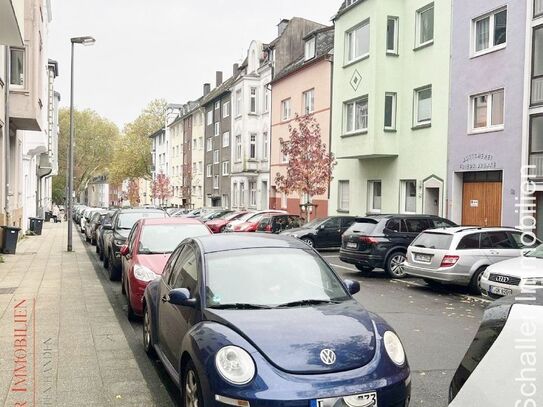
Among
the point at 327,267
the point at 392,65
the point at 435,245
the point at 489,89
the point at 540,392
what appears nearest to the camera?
the point at 540,392

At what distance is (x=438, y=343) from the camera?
23.8ft

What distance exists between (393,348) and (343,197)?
77.9ft

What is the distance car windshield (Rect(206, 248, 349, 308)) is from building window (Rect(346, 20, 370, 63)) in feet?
65.8

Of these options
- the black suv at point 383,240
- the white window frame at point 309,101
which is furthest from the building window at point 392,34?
the black suv at point 383,240

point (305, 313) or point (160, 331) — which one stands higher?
point (305, 313)

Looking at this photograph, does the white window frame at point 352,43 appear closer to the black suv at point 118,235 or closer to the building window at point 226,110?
the black suv at point 118,235

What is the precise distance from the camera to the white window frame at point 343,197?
27141 mm

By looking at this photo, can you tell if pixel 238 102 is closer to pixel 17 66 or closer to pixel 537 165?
pixel 17 66

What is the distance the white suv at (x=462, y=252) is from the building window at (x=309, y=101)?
65.3 feet

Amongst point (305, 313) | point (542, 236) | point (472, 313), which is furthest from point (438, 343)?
point (542, 236)

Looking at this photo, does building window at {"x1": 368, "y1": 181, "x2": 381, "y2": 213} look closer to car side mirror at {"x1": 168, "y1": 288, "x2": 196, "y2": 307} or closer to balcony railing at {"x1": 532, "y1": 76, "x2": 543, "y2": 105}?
balcony railing at {"x1": 532, "y1": 76, "x2": 543, "y2": 105}

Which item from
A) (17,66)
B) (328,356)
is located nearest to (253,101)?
(17,66)

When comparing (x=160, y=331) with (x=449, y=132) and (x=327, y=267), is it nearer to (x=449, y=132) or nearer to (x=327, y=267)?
(x=327, y=267)

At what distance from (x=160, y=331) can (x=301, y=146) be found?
20.6 metres
